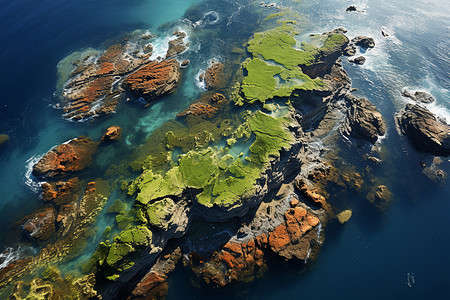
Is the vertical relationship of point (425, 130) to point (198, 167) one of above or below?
below

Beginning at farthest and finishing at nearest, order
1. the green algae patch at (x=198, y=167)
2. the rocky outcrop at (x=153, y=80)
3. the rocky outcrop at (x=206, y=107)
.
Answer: the rocky outcrop at (x=153, y=80) < the rocky outcrop at (x=206, y=107) < the green algae patch at (x=198, y=167)

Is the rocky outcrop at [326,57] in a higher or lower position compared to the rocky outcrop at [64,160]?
higher

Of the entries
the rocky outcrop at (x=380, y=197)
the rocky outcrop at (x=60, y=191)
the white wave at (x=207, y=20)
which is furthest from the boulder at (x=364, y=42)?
the rocky outcrop at (x=60, y=191)

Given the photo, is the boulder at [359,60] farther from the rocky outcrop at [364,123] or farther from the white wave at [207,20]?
the white wave at [207,20]

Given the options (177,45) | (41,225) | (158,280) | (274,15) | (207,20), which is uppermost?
(207,20)

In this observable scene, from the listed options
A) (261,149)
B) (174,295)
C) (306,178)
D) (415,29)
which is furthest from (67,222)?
(415,29)

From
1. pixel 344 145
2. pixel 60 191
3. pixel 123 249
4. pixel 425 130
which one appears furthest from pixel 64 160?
pixel 425 130

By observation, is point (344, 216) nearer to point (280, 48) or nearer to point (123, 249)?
point (123, 249)
